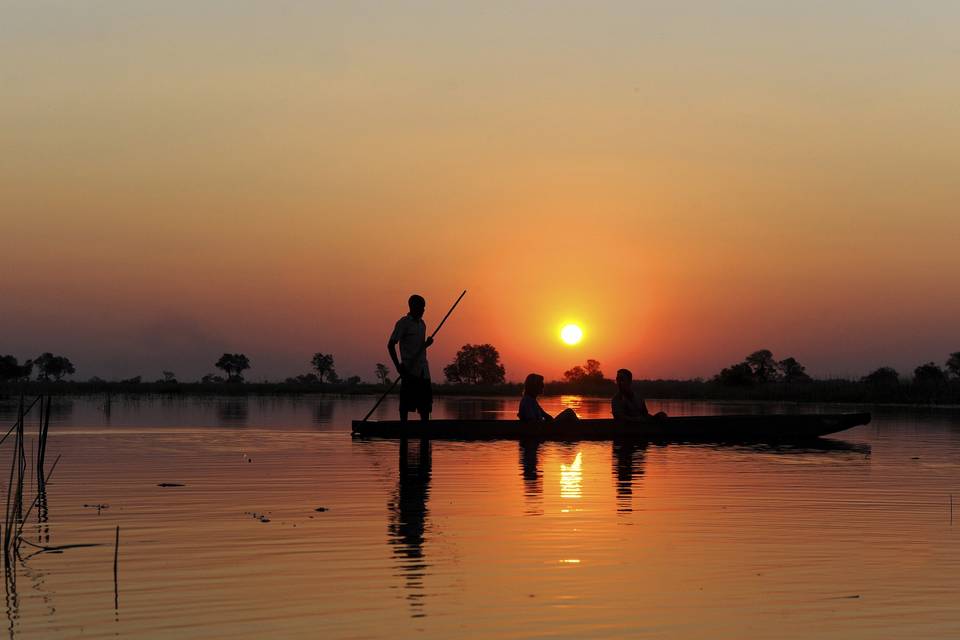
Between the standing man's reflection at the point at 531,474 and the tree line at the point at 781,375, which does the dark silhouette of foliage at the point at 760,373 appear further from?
the standing man's reflection at the point at 531,474

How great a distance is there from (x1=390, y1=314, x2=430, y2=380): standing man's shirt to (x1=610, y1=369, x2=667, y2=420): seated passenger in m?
3.73

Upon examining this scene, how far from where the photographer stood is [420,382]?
19.0 meters

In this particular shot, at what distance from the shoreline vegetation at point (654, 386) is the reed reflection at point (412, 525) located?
29701mm

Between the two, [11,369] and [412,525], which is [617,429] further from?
[11,369]

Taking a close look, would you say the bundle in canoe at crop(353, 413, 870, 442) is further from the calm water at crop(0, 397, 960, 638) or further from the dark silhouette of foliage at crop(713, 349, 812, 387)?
the dark silhouette of foliage at crop(713, 349, 812, 387)

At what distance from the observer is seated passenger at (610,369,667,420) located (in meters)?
20.2

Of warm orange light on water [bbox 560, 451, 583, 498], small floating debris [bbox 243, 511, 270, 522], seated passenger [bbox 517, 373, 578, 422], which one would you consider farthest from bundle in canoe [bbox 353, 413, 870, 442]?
small floating debris [bbox 243, 511, 270, 522]

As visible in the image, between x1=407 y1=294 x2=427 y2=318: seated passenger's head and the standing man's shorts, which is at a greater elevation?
x1=407 y1=294 x2=427 y2=318: seated passenger's head

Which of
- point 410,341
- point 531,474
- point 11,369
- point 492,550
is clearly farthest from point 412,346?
point 11,369

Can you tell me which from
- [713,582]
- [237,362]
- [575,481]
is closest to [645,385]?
[237,362]

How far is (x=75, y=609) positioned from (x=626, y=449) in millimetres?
12837

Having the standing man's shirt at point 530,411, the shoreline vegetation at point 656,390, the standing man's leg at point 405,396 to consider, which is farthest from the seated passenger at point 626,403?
the shoreline vegetation at point 656,390

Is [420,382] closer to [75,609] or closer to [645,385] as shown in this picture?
[75,609]

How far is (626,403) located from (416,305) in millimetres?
4542
